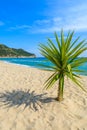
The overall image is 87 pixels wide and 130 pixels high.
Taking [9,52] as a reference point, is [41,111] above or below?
below

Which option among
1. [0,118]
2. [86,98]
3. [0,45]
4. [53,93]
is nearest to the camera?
[0,118]

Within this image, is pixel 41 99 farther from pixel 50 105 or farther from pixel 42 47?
pixel 42 47

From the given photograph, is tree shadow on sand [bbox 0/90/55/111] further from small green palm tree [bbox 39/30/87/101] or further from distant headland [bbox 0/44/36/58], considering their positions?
distant headland [bbox 0/44/36/58]

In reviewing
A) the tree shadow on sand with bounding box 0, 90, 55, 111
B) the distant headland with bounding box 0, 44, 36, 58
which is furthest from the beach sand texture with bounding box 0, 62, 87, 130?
the distant headland with bounding box 0, 44, 36, 58

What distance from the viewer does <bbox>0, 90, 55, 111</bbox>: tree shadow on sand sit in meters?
6.11

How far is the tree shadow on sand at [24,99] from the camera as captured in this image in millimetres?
6114

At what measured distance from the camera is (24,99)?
21.5ft

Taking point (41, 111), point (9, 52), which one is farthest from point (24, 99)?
point (9, 52)

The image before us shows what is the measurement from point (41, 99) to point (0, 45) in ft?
437

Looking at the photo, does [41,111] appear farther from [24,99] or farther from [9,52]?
[9,52]

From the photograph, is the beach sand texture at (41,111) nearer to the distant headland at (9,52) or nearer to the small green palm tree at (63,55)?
the small green palm tree at (63,55)

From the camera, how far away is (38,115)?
5.43 meters

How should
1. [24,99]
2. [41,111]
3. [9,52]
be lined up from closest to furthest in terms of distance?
[41,111] → [24,99] → [9,52]

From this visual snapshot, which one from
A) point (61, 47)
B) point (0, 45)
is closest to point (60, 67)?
point (61, 47)
